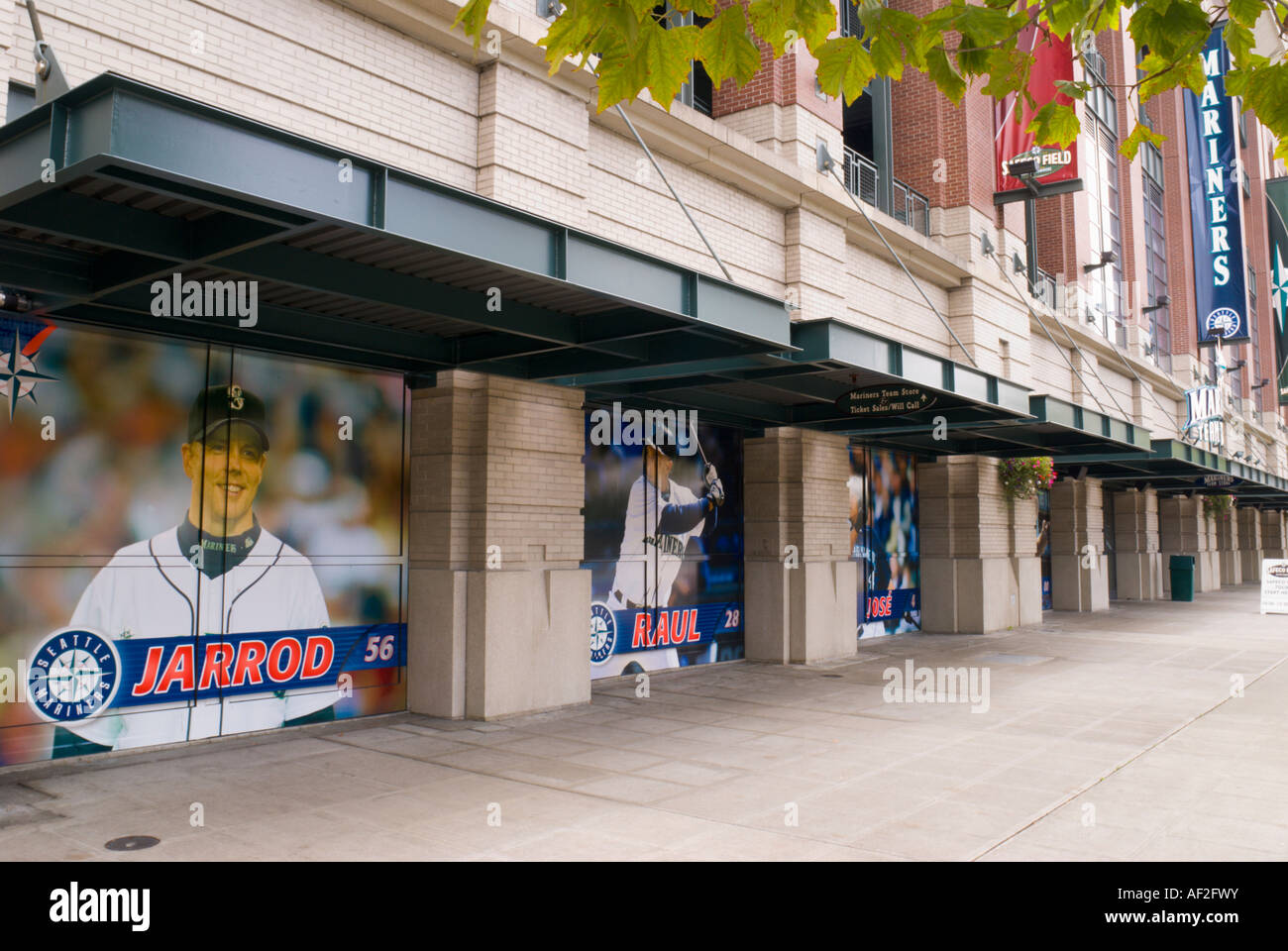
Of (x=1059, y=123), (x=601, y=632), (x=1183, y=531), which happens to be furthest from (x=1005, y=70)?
(x=1183, y=531)

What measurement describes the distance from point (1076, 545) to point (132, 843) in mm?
26826

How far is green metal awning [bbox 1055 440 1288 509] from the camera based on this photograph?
22.3 meters

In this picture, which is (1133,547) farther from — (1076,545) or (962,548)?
(962,548)

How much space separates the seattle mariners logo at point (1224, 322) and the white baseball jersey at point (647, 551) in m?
33.2

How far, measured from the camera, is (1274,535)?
6206cm

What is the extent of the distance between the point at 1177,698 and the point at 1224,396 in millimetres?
36187

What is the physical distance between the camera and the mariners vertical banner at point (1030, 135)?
63.7 ft

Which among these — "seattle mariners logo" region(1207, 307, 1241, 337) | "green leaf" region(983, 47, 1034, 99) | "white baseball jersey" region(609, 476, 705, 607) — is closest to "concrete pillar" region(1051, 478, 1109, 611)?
"seattle mariners logo" region(1207, 307, 1241, 337)

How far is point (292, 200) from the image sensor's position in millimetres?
5809

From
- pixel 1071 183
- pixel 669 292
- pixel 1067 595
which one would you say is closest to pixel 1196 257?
pixel 1067 595

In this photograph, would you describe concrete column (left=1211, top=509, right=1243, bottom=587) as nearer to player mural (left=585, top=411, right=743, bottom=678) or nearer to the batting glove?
player mural (left=585, top=411, right=743, bottom=678)

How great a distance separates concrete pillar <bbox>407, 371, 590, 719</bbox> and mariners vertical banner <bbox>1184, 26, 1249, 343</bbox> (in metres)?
36.8

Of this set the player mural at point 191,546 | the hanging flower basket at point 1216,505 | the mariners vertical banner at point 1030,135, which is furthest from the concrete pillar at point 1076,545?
the player mural at point 191,546
